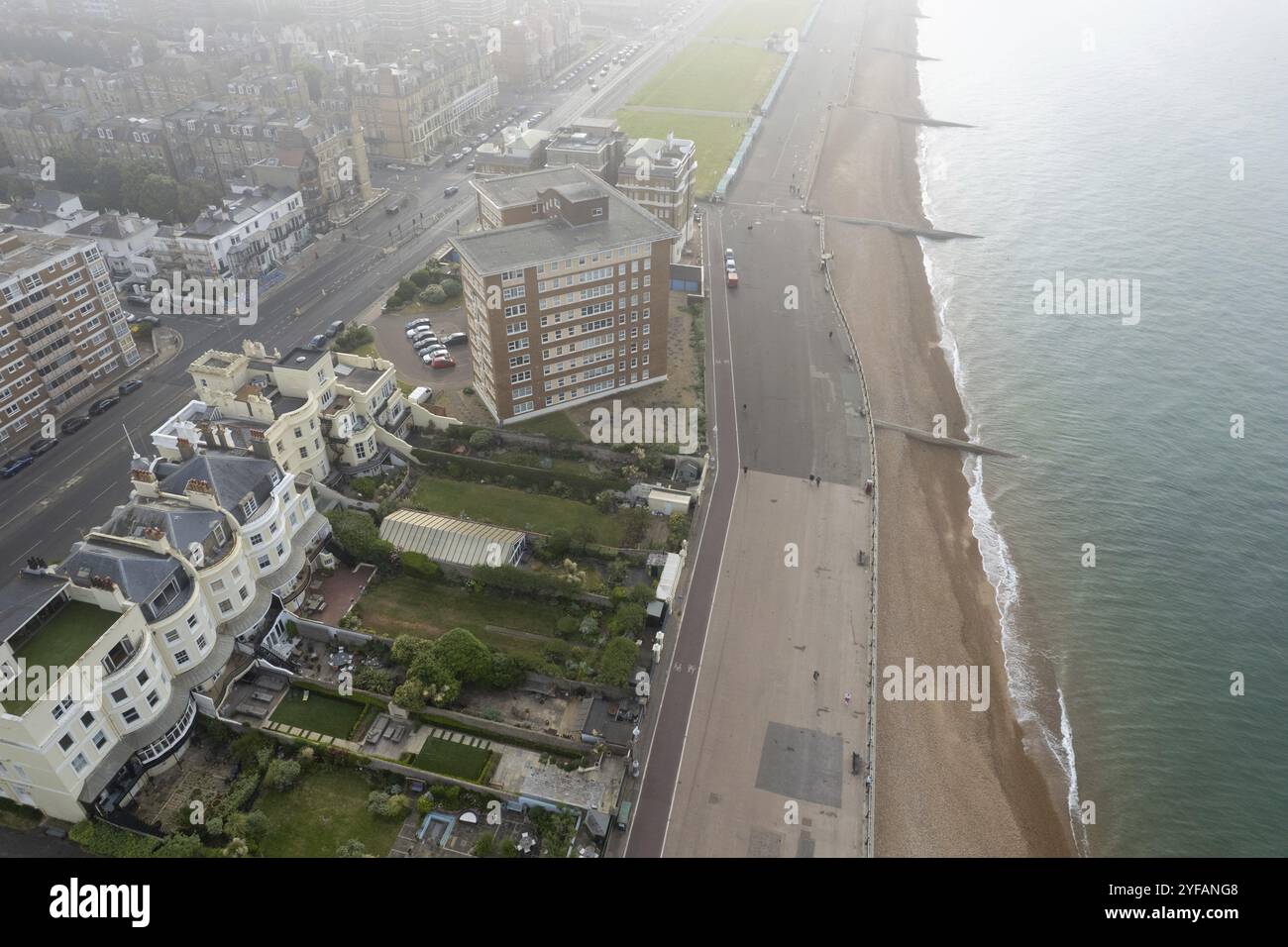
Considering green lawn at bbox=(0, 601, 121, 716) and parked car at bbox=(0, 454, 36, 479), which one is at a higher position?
green lawn at bbox=(0, 601, 121, 716)

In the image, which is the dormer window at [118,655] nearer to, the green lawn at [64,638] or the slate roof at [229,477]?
the green lawn at [64,638]

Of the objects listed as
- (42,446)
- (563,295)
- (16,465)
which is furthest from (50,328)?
(563,295)

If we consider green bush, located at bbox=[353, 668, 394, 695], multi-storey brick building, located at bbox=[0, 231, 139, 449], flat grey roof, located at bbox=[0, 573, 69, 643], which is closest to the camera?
flat grey roof, located at bbox=[0, 573, 69, 643]

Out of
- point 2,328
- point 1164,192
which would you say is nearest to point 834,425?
point 2,328

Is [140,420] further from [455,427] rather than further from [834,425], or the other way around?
[834,425]

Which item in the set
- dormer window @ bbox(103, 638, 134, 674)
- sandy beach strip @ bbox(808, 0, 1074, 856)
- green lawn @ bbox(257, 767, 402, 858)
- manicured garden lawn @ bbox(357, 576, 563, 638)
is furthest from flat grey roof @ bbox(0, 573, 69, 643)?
sandy beach strip @ bbox(808, 0, 1074, 856)

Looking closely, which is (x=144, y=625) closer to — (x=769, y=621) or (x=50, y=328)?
(x=769, y=621)

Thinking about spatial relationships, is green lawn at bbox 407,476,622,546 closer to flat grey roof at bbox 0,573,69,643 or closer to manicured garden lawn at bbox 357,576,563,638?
manicured garden lawn at bbox 357,576,563,638
